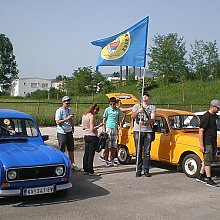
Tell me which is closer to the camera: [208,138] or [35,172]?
[35,172]

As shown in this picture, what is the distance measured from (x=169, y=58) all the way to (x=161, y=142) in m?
47.4

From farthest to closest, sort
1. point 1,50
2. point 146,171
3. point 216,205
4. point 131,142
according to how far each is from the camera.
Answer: point 1,50 < point 131,142 < point 146,171 < point 216,205

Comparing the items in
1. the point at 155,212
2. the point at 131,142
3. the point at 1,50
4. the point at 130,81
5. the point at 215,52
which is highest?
the point at 1,50

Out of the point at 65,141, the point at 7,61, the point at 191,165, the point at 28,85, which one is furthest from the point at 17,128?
the point at 28,85

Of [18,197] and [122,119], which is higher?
[122,119]

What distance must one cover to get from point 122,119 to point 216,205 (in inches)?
188

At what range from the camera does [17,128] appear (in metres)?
8.38

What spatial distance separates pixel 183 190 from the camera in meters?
8.42

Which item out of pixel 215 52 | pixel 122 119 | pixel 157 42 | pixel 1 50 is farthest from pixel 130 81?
pixel 1 50

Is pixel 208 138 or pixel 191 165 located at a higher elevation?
pixel 208 138

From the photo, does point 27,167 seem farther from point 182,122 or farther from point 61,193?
point 182,122

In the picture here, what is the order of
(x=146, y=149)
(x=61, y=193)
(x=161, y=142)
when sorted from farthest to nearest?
(x=161, y=142), (x=146, y=149), (x=61, y=193)

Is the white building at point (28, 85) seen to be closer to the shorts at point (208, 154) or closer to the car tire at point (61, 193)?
the shorts at point (208, 154)

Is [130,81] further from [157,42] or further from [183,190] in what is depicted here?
[183,190]
